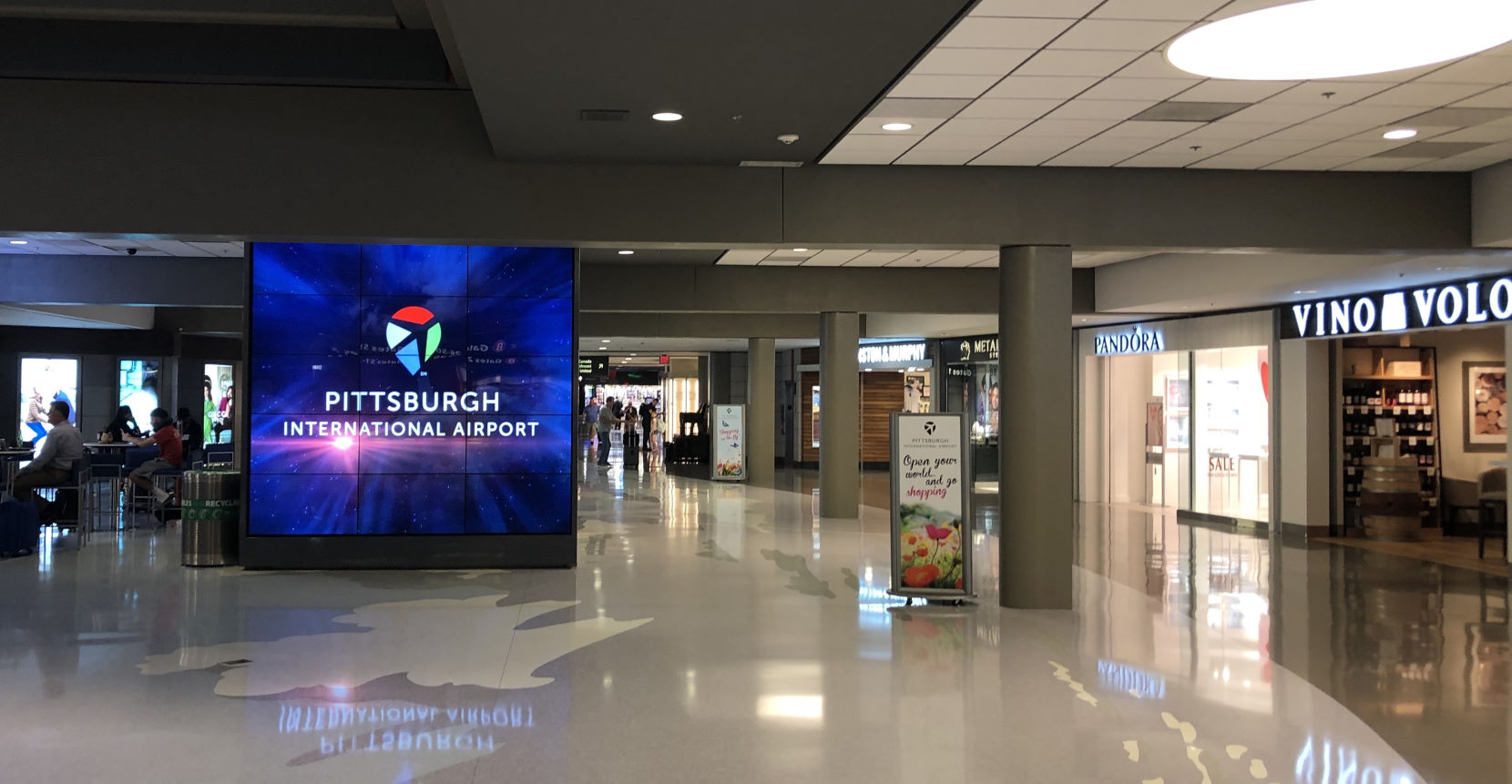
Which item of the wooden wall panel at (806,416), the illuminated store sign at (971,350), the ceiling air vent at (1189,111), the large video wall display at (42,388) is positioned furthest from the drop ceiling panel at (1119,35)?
the wooden wall panel at (806,416)

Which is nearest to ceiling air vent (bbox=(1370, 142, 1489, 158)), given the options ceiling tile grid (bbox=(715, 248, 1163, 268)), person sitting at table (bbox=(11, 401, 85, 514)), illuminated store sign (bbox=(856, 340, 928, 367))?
ceiling tile grid (bbox=(715, 248, 1163, 268))

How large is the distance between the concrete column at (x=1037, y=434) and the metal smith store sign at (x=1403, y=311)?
210 inches

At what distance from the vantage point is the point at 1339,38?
620 centimetres

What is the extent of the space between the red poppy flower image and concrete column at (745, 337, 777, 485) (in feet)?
40.4

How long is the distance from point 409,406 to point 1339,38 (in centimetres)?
800

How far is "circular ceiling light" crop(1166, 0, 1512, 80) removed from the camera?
5797 millimetres

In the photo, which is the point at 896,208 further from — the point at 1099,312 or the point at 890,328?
the point at 890,328

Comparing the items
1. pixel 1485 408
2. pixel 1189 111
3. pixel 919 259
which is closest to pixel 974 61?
pixel 1189 111

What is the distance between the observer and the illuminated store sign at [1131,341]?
18000mm

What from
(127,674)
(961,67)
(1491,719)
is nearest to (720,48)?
(961,67)

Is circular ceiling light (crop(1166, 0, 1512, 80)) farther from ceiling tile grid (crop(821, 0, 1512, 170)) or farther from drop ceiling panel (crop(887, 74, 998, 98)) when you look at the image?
drop ceiling panel (crop(887, 74, 998, 98))

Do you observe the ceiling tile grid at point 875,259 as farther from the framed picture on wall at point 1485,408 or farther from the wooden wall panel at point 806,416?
the wooden wall panel at point 806,416

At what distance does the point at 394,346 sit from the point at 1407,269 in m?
9.90

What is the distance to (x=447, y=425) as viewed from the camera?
10938mm
